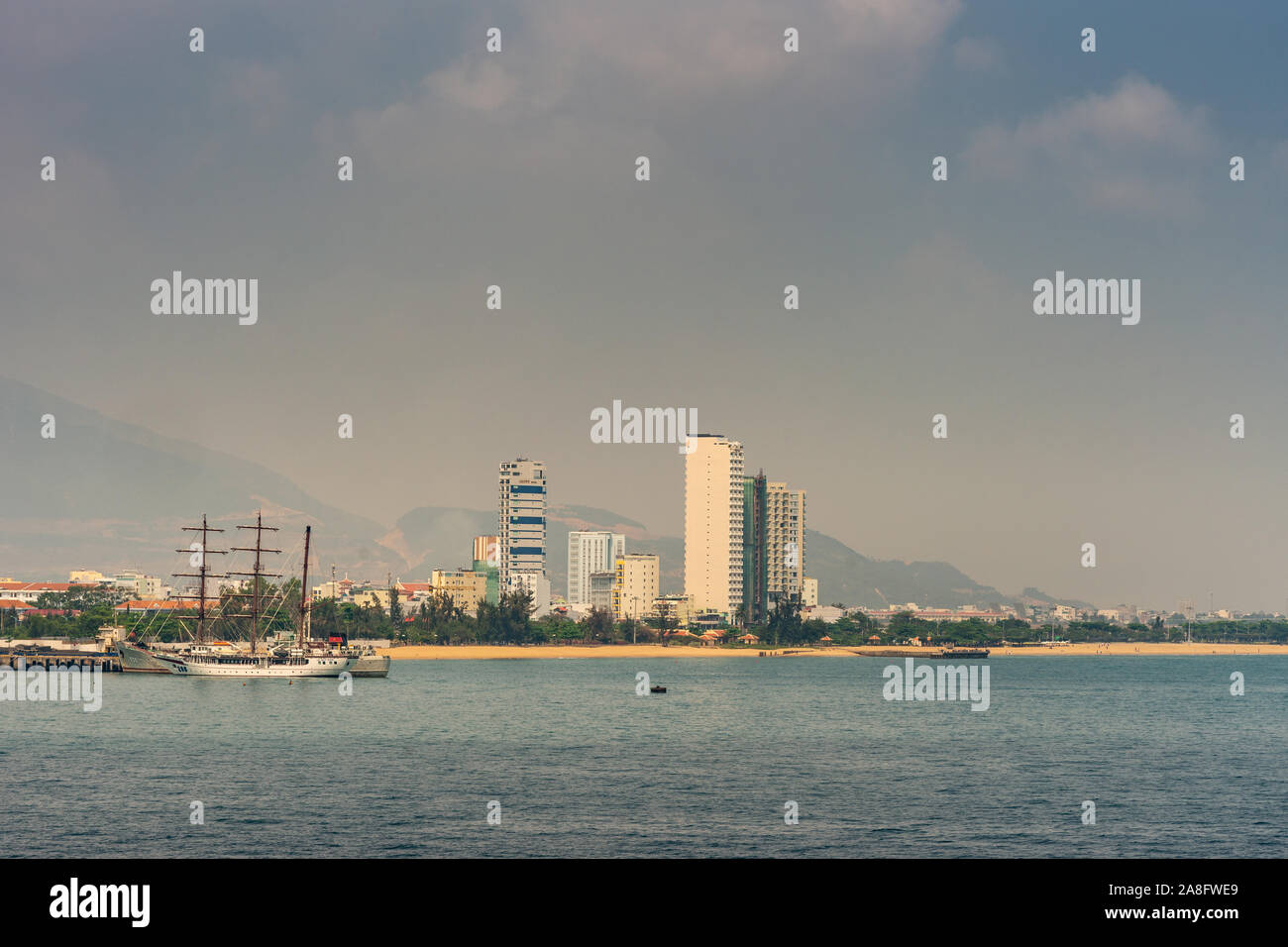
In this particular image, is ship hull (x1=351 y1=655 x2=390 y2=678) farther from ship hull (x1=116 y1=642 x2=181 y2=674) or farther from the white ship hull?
ship hull (x1=116 y1=642 x2=181 y2=674)

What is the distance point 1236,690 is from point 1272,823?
4554 inches

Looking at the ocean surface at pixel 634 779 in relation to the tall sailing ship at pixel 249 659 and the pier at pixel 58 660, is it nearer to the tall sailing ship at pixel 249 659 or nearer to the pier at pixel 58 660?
the tall sailing ship at pixel 249 659

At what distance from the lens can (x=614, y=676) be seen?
6683 inches

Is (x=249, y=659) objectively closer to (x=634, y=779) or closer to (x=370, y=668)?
(x=370, y=668)

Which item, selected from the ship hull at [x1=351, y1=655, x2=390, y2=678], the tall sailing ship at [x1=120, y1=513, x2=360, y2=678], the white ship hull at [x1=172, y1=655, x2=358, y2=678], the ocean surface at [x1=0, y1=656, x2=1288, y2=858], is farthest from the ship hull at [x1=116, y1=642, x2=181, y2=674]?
the ocean surface at [x1=0, y1=656, x2=1288, y2=858]

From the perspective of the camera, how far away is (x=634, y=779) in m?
55.3

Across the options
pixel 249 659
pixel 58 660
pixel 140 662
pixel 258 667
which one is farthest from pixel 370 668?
pixel 58 660

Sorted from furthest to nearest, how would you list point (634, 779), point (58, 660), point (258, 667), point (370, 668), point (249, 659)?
point (58, 660) < point (370, 668) < point (249, 659) < point (258, 667) < point (634, 779)

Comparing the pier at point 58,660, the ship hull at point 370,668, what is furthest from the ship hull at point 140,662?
the ship hull at point 370,668

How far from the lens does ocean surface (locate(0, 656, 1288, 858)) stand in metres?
39.0

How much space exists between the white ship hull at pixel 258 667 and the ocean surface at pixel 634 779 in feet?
113

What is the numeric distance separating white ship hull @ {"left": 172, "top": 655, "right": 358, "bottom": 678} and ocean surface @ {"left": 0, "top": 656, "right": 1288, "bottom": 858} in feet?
113

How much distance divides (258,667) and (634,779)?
106 metres
